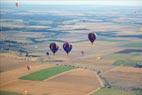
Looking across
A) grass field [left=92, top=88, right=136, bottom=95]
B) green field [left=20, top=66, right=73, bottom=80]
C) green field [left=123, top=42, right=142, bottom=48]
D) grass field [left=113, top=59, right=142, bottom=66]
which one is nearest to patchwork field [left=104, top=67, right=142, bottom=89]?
grass field [left=92, top=88, right=136, bottom=95]

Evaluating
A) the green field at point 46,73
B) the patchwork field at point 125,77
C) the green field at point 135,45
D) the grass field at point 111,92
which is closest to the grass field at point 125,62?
the patchwork field at point 125,77

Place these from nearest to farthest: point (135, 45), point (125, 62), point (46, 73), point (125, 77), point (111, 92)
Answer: point (111, 92)
point (125, 77)
point (46, 73)
point (125, 62)
point (135, 45)

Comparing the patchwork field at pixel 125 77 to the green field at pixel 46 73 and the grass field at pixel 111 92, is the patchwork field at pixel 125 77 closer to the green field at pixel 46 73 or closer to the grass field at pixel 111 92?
the grass field at pixel 111 92

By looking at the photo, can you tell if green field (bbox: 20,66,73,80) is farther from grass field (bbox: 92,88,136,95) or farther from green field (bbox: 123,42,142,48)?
green field (bbox: 123,42,142,48)

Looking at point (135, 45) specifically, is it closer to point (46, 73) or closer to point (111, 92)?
point (46, 73)

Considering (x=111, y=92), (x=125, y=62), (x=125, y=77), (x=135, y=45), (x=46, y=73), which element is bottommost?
(x=111, y=92)

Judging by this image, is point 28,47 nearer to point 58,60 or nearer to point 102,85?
point 58,60

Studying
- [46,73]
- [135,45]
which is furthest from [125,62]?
[135,45]

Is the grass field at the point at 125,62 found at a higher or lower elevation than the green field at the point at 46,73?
higher

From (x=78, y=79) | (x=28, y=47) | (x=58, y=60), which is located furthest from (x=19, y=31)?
(x=78, y=79)
